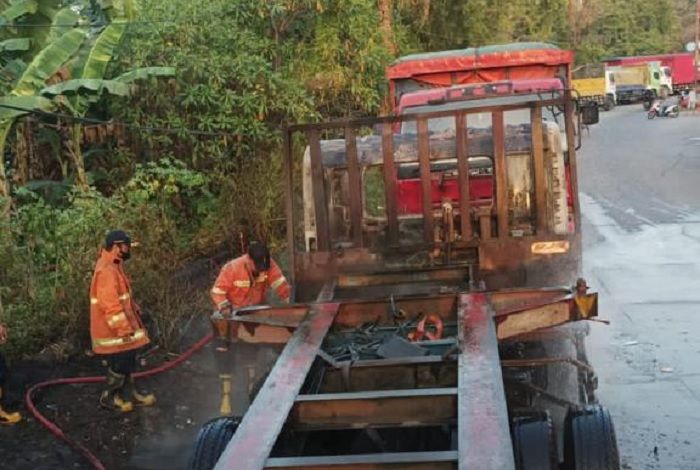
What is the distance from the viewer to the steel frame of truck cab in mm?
3408

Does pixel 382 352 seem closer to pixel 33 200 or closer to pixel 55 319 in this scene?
pixel 55 319

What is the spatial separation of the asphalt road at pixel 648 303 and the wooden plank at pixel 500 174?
5.19 ft

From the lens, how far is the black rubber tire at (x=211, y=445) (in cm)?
425

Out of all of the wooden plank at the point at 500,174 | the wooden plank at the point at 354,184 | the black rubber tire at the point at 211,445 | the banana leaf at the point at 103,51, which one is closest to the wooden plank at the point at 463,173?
the wooden plank at the point at 500,174

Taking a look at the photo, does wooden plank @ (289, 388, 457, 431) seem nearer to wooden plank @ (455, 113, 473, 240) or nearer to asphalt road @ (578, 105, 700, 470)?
asphalt road @ (578, 105, 700, 470)

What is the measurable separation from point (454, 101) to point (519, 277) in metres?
4.23

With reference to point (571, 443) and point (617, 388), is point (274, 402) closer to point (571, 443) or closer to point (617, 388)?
point (571, 443)

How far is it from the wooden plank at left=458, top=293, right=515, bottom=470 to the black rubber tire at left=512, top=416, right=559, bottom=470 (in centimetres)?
32

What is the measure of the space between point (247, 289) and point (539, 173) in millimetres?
2369

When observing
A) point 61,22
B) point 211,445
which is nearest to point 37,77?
point 61,22

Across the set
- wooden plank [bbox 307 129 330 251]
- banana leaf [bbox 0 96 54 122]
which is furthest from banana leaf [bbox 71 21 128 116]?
wooden plank [bbox 307 129 330 251]

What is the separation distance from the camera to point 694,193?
18.3 m

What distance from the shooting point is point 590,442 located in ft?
13.7

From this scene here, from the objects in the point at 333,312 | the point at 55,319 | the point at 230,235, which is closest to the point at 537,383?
the point at 333,312
